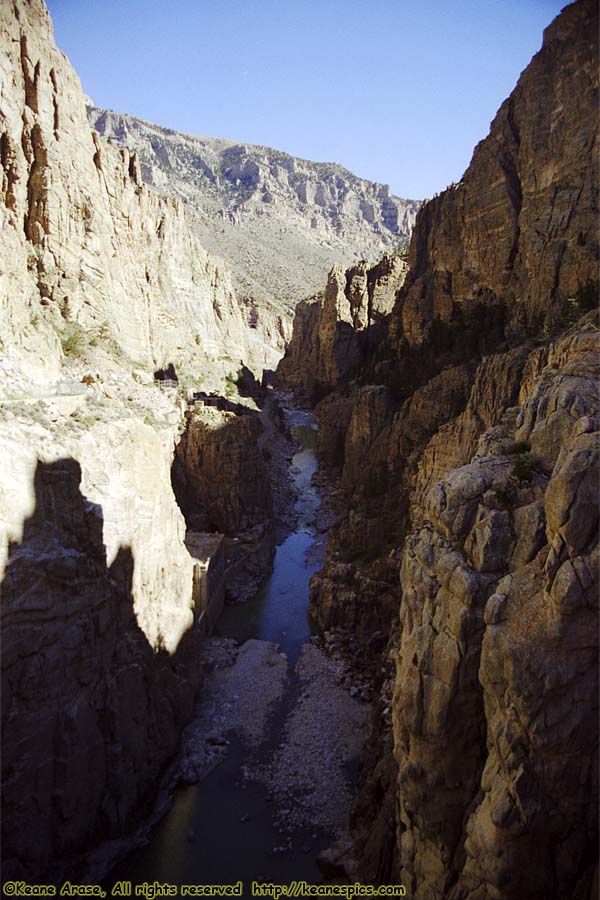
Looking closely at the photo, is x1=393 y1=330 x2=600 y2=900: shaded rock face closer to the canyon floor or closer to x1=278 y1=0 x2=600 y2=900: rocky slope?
x1=278 y1=0 x2=600 y2=900: rocky slope

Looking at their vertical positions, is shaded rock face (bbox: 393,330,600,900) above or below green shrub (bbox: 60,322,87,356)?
below

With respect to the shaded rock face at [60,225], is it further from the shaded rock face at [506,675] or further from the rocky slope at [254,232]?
the rocky slope at [254,232]

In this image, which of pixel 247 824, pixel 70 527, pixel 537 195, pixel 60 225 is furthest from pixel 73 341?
pixel 537 195

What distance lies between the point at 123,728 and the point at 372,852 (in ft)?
25.6

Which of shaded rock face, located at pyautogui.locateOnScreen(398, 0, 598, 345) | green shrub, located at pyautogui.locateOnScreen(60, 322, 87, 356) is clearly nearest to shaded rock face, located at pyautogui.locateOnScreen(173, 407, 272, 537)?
green shrub, located at pyautogui.locateOnScreen(60, 322, 87, 356)

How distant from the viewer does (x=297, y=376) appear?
90.9 meters

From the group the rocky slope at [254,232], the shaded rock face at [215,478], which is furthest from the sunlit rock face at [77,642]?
the rocky slope at [254,232]

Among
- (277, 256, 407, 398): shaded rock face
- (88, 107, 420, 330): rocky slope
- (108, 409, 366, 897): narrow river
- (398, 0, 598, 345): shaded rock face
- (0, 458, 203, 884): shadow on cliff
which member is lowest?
(108, 409, 366, 897): narrow river

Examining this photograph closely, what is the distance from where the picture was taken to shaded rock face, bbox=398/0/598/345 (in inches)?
982

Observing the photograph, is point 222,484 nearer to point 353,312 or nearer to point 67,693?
point 67,693

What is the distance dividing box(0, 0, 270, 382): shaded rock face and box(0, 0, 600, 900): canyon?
0.70ft

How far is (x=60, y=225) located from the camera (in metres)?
31.9

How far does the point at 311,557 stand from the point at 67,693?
77.4 ft

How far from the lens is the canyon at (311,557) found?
29.1 ft
